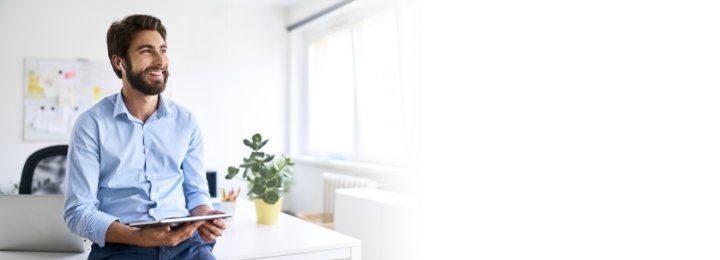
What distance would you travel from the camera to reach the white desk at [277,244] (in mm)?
1582

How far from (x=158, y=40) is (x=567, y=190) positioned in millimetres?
1670

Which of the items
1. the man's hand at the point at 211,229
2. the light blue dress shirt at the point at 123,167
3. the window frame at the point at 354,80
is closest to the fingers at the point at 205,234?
the man's hand at the point at 211,229

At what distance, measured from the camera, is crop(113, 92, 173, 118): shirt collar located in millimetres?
1498

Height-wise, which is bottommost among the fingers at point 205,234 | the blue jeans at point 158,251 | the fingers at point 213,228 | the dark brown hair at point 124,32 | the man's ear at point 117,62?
the blue jeans at point 158,251

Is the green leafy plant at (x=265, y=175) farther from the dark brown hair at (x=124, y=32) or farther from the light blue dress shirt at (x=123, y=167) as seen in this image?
the dark brown hair at (x=124, y=32)

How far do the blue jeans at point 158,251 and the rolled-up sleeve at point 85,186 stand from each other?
0.19 feet

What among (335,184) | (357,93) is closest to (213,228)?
(335,184)

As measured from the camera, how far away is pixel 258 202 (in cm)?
203

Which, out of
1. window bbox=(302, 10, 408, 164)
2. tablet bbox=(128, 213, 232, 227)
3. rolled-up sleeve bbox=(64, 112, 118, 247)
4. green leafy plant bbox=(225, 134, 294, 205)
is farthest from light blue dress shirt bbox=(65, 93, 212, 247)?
window bbox=(302, 10, 408, 164)

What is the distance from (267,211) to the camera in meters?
2.02

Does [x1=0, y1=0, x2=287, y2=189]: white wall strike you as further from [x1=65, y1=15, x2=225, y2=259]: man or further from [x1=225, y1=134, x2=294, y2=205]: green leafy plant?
[x1=65, y1=15, x2=225, y2=259]: man

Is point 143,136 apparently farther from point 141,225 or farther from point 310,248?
point 310,248

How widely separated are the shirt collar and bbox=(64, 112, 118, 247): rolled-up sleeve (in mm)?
69

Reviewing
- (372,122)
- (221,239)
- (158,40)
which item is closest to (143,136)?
(158,40)
